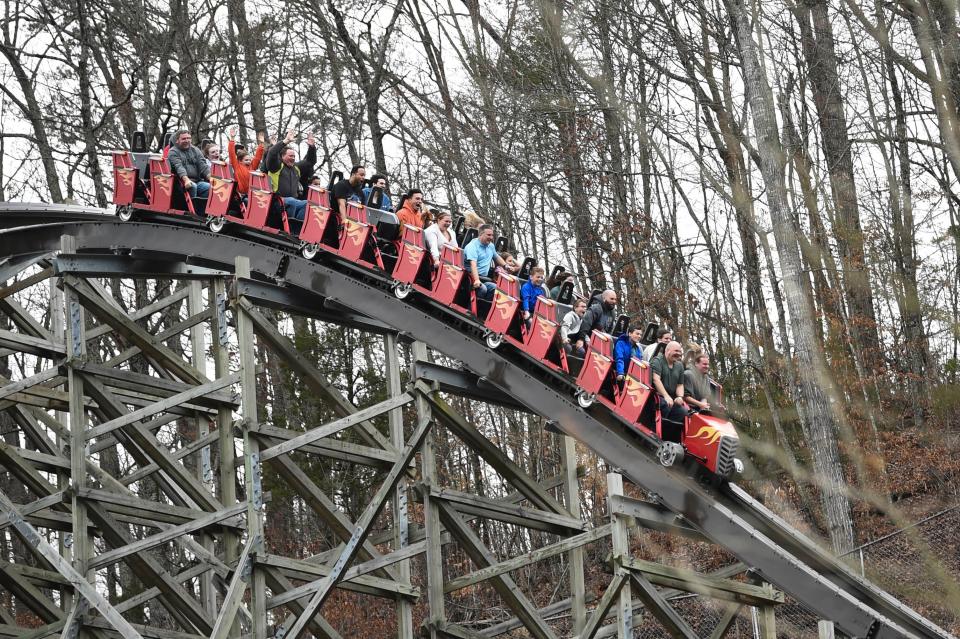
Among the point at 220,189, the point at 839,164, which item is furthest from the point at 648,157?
the point at 220,189

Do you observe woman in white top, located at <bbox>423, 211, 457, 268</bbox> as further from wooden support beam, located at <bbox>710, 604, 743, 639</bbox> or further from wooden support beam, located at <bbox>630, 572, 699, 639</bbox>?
wooden support beam, located at <bbox>710, 604, 743, 639</bbox>

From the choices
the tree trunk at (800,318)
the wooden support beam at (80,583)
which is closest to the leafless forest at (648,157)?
the tree trunk at (800,318)

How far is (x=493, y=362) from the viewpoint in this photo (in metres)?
12.2

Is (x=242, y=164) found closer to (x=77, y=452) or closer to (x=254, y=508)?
(x=77, y=452)

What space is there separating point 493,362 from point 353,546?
231cm

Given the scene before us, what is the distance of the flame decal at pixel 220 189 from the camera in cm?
1338

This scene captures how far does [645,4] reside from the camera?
22094mm

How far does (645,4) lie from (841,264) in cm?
549

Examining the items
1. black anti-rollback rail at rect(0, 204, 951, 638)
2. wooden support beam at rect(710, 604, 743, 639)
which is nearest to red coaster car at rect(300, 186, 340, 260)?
black anti-rollback rail at rect(0, 204, 951, 638)

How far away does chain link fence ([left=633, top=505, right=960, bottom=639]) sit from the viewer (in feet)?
44.3

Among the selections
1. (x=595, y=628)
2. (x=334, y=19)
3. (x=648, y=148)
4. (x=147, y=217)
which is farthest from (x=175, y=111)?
(x=595, y=628)

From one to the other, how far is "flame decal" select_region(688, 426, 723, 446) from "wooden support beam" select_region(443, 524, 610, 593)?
1092 millimetres

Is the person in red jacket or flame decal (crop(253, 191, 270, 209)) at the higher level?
the person in red jacket

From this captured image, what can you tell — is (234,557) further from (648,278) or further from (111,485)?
(648,278)
